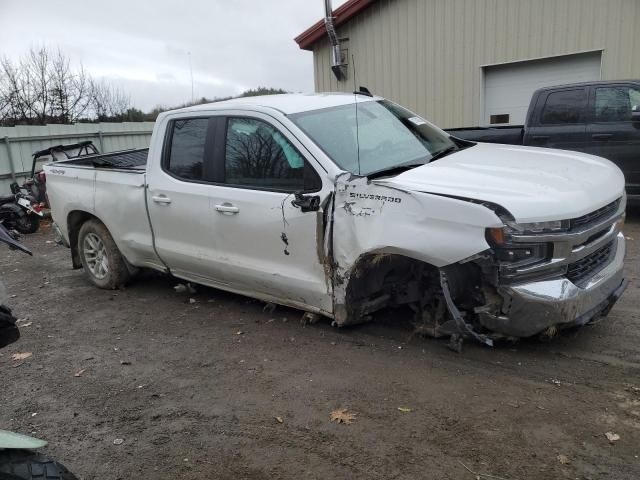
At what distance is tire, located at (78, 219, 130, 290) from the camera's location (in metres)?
6.21

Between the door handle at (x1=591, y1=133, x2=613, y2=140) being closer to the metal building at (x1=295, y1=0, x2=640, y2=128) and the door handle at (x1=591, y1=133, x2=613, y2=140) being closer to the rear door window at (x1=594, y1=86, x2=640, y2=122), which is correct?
the rear door window at (x1=594, y1=86, x2=640, y2=122)

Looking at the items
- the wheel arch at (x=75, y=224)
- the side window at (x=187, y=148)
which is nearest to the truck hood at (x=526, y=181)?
the side window at (x=187, y=148)

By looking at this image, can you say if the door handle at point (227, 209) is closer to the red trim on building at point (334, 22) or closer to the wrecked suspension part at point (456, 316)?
the wrecked suspension part at point (456, 316)

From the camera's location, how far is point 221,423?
3.48 meters

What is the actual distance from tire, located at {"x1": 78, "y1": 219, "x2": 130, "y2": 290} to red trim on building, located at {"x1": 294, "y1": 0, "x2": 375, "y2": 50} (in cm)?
899

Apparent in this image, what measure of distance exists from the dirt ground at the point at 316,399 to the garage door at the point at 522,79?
699cm

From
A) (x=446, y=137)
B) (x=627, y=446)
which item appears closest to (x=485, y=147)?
(x=446, y=137)

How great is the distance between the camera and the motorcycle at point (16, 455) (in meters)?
2.04

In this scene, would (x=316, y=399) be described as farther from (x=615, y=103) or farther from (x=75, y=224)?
(x=615, y=103)

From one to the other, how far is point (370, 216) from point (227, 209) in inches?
54.1

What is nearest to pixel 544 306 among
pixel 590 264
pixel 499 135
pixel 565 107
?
pixel 590 264

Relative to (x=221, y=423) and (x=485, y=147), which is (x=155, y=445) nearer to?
(x=221, y=423)

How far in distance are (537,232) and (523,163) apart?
36.5 inches

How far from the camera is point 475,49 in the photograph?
39.2 ft
